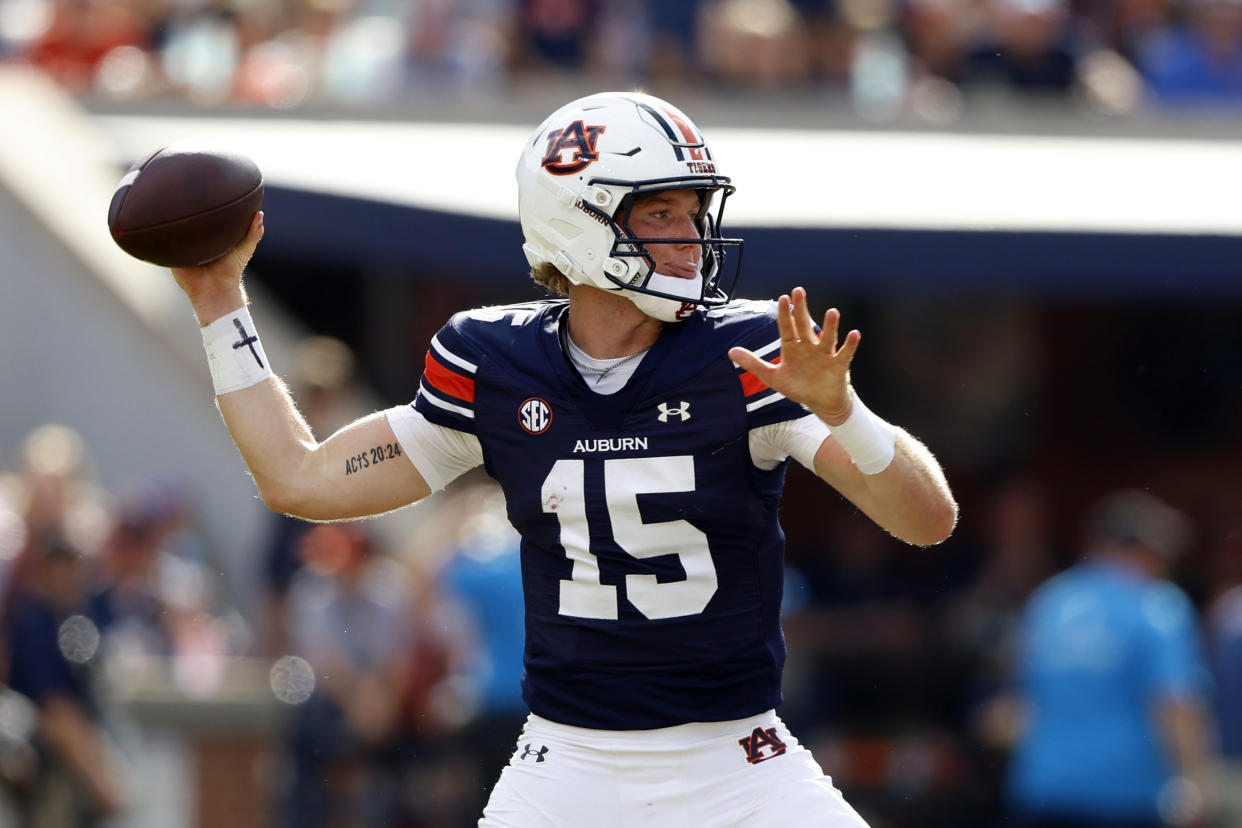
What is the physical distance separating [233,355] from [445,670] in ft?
15.4

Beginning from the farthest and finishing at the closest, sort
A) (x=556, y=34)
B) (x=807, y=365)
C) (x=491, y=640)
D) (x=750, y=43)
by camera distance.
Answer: (x=556, y=34)
(x=750, y=43)
(x=491, y=640)
(x=807, y=365)

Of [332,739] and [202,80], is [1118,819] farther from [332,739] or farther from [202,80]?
[202,80]

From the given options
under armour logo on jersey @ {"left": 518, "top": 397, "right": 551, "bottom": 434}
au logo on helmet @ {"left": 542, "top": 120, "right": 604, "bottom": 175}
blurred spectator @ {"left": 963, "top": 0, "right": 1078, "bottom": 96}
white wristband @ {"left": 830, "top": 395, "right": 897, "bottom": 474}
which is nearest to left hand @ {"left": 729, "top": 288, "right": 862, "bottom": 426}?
white wristband @ {"left": 830, "top": 395, "right": 897, "bottom": 474}

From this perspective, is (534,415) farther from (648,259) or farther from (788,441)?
(788,441)

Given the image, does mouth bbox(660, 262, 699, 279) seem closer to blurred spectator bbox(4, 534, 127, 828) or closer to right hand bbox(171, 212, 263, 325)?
right hand bbox(171, 212, 263, 325)

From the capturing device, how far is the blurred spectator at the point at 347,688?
27.6ft

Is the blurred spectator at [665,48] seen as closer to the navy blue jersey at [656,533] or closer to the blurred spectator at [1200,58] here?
the blurred spectator at [1200,58]

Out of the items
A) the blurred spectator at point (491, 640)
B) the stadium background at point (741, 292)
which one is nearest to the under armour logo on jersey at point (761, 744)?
the blurred spectator at point (491, 640)

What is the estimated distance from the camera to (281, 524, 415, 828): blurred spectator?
841cm

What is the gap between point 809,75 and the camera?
12.4 metres

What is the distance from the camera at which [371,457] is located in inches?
162

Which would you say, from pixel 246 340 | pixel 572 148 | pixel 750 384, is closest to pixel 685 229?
pixel 572 148

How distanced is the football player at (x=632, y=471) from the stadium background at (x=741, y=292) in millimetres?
4428

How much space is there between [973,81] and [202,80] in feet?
15.3
